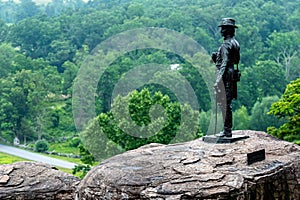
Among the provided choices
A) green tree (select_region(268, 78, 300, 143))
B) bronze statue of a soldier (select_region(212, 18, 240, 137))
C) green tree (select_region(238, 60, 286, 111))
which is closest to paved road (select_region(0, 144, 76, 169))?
green tree (select_region(268, 78, 300, 143))

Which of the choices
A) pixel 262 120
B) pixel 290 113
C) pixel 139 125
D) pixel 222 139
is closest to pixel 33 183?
pixel 222 139

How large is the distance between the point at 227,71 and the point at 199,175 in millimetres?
2531

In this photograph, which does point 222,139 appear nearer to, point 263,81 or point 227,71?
point 227,71

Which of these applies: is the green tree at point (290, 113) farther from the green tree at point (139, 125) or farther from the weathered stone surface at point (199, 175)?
the weathered stone surface at point (199, 175)

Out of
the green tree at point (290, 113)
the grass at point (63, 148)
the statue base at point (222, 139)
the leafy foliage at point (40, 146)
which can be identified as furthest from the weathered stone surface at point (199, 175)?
the leafy foliage at point (40, 146)

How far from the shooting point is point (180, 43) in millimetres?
47094

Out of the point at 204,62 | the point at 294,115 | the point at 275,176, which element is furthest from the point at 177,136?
the point at 204,62

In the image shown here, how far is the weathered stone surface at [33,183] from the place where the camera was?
1005 cm

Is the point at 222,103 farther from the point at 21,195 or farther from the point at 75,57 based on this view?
the point at 75,57

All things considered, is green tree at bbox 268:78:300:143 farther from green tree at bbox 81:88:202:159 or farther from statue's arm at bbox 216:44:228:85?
statue's arm at bbox 216:44:228:85

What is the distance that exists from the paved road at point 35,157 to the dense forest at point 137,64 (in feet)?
10.9

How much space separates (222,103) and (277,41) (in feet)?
154

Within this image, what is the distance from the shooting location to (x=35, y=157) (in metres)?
33.6

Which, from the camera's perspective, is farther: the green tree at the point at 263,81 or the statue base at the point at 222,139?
the green tree at the point at 263,81
